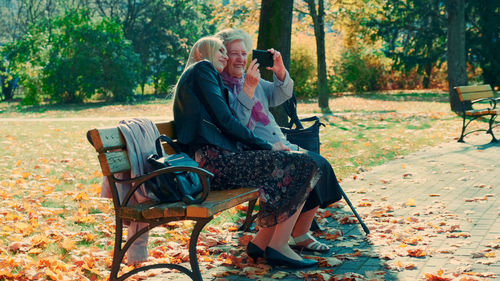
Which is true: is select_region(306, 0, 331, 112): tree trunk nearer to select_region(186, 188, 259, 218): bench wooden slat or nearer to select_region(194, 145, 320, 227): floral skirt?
select_region(194, 145, 320, 227): floral skirt

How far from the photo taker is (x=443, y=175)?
7430 millimetres

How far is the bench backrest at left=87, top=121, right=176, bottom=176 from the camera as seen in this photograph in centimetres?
327

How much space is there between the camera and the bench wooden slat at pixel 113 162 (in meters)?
3.28

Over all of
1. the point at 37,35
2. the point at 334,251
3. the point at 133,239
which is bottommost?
the point at 334,251

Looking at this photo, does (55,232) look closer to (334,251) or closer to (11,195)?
(11,195)

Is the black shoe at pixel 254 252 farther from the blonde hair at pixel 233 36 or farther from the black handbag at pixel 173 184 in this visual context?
the blonde hair at pixel 233 36

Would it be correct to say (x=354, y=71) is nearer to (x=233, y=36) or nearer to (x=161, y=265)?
(x=233, y=36)

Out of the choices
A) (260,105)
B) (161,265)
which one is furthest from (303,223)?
(161,265)

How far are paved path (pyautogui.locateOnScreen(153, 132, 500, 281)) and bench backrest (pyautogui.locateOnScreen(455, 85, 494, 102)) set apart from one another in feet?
10.8

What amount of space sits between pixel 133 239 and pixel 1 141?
397 inches

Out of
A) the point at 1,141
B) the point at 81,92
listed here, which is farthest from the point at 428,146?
the point at 81,92

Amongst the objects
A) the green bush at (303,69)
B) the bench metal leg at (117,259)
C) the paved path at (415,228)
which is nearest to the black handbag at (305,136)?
the paved path at (415,228)

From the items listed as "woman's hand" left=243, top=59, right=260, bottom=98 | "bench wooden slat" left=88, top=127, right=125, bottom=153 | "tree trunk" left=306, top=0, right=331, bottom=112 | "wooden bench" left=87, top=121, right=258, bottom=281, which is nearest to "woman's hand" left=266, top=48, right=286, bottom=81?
"woman's hand" left=243, top=59, right=260, bottom=98

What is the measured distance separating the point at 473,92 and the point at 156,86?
30.9 metres
